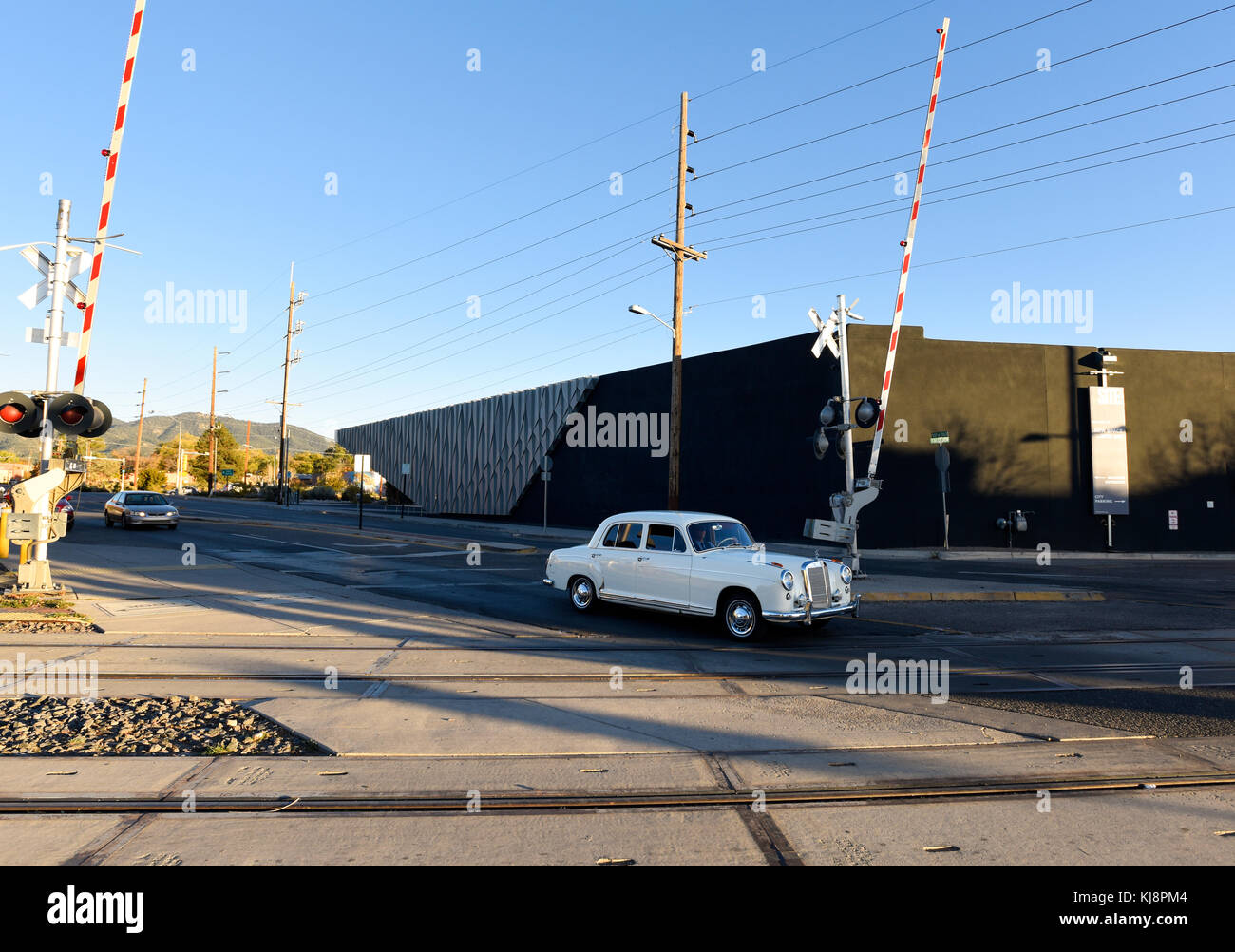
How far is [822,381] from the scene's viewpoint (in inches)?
1125

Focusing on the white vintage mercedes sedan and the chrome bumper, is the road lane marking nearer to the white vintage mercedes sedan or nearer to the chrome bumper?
the white vintage mercedes sedan

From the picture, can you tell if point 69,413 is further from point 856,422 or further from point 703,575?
point 856,422

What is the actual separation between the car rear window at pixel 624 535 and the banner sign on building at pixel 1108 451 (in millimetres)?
24308

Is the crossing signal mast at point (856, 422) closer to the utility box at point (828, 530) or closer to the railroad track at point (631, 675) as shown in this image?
the utility box at point (828, 530)

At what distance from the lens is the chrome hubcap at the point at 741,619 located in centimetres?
1028

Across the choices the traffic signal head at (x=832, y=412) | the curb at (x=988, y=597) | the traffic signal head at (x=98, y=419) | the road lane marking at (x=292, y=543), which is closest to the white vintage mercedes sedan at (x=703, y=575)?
the curb at (x=988, y=597)

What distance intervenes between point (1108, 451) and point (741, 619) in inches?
985

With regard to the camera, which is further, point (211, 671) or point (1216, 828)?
point (211, 671)

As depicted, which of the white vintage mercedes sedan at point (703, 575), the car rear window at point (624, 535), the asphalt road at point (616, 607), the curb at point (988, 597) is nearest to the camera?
the white vintage mercedes sedan at point (703, 575)

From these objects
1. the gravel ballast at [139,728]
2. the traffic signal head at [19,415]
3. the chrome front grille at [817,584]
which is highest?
the traffic signal head at [19,415]
